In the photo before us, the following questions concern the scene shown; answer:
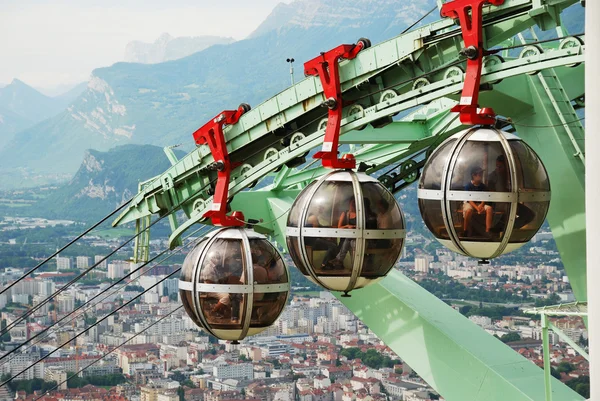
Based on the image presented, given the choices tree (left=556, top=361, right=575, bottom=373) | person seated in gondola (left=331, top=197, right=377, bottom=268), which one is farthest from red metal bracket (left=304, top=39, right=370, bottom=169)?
tree (left=556, top=361, right=575, bottom=373)

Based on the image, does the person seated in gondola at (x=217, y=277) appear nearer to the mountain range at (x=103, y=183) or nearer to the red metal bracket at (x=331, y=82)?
the red metal bracket at (x=331, y=82)

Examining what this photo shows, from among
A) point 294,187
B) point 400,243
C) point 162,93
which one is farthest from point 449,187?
point 162,93

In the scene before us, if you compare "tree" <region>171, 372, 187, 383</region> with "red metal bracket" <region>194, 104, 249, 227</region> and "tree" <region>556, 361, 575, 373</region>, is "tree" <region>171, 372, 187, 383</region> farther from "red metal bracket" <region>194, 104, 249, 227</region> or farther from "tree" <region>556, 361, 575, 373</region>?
"red metal bracket" <region>194, 104, 249, 227</region>

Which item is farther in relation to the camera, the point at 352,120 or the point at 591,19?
the point at 352,120

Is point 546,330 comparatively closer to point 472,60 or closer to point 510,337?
point 472,60

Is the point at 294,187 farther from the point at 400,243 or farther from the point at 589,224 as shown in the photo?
the point at 589,224

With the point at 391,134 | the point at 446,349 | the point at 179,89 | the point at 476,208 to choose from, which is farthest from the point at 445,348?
the point at 179,89
